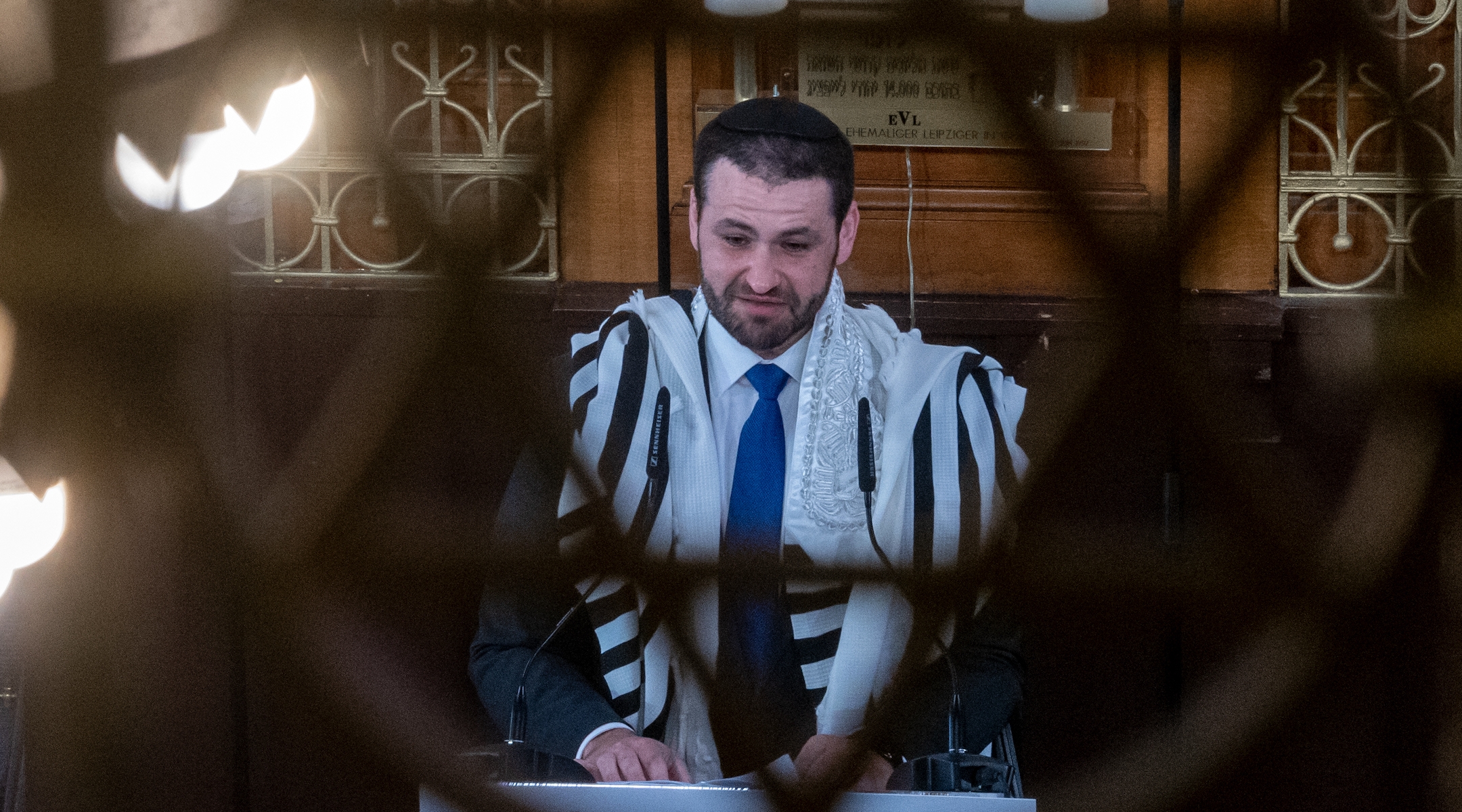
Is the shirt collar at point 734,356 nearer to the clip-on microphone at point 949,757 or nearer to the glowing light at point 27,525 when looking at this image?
the clip-on microphone at point 949,757

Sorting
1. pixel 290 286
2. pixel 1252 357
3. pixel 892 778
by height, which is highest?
pixel 290 286

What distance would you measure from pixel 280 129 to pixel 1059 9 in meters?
0.87

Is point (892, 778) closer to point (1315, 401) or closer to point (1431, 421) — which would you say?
point (1431, 421)

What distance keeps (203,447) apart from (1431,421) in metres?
1.18

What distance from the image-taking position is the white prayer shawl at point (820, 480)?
5.06 ft

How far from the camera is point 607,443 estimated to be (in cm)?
158

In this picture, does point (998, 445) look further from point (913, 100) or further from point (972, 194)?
point (913, 100)

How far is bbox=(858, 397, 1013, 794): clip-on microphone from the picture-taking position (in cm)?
134

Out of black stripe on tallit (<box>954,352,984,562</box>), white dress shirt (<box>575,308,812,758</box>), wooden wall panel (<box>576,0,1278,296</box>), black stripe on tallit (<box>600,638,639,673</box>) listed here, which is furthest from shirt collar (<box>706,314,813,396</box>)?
black stripe on tallit (<box>600,638,639,673</box>)

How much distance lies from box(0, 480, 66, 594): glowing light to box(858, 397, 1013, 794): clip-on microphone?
0.82m

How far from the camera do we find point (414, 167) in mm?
1541

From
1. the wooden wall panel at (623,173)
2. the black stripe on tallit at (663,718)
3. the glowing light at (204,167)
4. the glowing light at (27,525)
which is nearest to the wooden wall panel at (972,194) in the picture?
the wooden wall panel at (623,173)

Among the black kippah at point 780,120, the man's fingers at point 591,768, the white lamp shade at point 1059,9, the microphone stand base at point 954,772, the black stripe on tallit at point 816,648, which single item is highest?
the white lamp shade at point 1059,9

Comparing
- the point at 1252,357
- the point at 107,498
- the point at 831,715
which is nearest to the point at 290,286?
the point at 107,498
